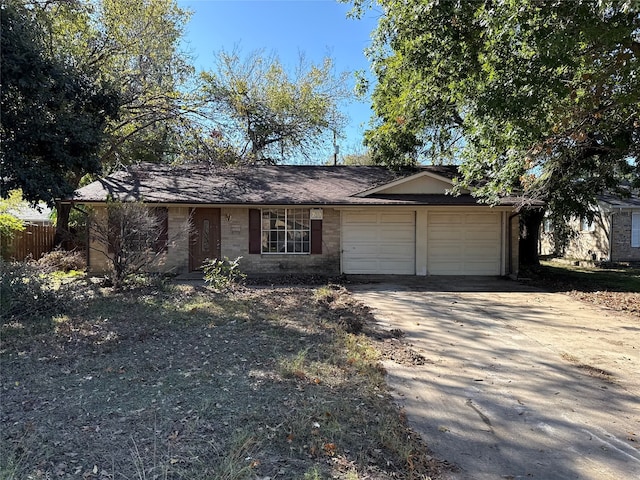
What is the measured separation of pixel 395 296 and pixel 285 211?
502cm

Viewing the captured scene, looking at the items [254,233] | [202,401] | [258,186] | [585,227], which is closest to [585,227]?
[585,227]

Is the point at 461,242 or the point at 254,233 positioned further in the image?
the point at 461,242

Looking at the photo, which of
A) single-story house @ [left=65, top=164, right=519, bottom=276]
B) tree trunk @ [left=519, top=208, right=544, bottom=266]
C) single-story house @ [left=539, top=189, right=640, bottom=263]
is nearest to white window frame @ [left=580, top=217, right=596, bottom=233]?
single-story house @ [left=539, top=189, right=640, bottom=263]

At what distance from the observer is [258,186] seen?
46.7ft

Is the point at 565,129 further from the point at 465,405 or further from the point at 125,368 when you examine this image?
the point at 125,368

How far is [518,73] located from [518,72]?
0.02 metres

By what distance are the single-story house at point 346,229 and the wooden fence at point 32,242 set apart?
4.39 m

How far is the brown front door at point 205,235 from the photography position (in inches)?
527

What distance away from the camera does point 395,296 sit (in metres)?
10.3

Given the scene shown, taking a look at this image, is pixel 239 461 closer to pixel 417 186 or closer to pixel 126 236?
pixel 126 236

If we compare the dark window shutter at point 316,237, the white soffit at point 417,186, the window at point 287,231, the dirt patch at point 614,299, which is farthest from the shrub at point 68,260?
the dirt patch at point 614,299

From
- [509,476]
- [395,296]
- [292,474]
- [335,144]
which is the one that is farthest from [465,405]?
[335,144]

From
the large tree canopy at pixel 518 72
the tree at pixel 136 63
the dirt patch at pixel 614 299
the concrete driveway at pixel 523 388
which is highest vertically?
the tree at pixel 136 63

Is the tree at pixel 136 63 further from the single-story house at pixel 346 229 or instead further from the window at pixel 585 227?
the window at pixel 585 227
